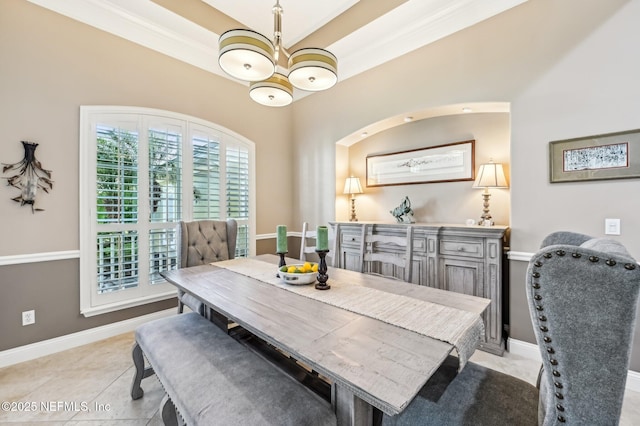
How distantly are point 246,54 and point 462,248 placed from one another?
233cm

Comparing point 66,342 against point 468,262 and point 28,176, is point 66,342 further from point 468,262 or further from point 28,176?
point 468,262

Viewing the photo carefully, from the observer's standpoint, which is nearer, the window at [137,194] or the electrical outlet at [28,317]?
the electrical outlet at [28,317]

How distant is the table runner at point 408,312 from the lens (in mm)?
1052

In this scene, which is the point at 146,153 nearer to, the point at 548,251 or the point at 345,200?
the point at 345,200

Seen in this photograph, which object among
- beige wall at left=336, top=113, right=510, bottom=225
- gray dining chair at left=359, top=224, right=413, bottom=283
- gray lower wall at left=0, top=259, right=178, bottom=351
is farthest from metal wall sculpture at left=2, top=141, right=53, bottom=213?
beige wall at left=336, top=113, right=510, bottom=225

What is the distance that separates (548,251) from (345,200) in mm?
3254

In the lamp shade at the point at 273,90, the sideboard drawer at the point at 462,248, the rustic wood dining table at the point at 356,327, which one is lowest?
the rustic wood dining table at the point at 356,327

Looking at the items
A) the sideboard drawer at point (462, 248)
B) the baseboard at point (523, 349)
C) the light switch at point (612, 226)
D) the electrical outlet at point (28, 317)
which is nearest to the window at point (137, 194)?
the electrical outlet at point (28, 317)

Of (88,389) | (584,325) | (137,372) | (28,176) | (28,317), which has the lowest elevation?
(88,389)

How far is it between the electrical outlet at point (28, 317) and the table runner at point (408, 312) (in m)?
2.18

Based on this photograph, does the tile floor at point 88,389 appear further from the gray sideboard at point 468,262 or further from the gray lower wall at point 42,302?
the gray sideboard at point 468,262

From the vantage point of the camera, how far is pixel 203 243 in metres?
2.57

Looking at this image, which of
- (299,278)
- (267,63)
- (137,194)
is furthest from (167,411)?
(137,194)

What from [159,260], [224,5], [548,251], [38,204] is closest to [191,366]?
[548,251]
